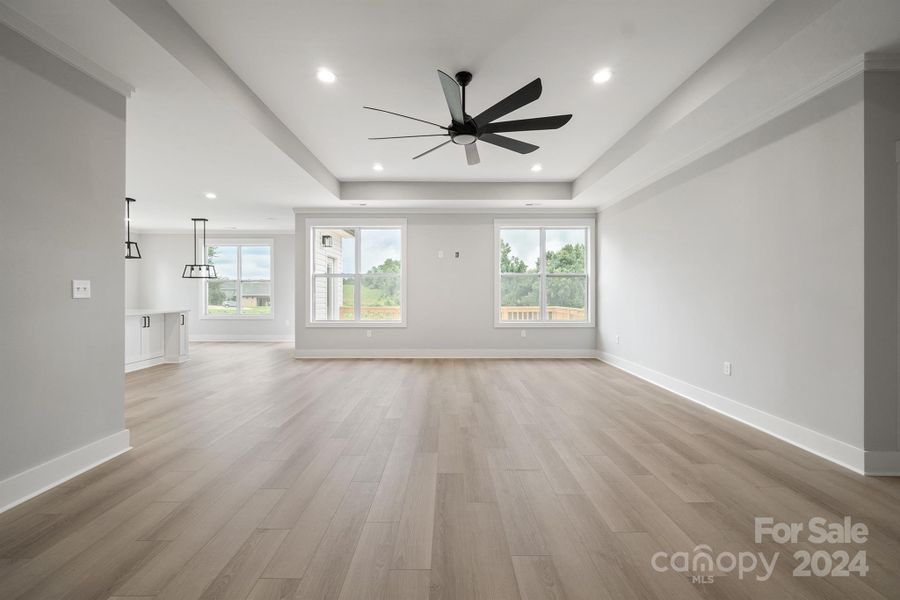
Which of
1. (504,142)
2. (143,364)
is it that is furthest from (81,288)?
(143,364)

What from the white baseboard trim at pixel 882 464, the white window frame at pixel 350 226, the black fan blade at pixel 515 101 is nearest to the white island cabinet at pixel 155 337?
the white window frame at pixel 350 226

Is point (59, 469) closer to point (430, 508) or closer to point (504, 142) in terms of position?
point (430, 508)

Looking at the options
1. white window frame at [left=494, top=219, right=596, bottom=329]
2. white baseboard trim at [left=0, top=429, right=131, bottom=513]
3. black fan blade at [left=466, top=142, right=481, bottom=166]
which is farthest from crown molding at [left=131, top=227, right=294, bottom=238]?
white baseboard trim at [left=0, top=429, right=131, bottom=513]

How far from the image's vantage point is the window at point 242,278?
9.48m

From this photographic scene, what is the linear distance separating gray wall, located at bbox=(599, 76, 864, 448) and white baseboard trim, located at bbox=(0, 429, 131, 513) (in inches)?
189

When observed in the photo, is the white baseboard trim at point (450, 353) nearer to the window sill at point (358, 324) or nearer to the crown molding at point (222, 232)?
the window sill at point (358, 324)

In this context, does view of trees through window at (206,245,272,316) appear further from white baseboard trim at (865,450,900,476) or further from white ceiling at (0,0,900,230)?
white baseboard trim at (865,450,900,476)

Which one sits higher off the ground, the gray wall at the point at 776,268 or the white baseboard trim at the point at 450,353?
the gray wall at the point at 776,268

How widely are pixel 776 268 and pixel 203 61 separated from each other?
4.53 m

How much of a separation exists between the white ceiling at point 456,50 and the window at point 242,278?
6.03 meters

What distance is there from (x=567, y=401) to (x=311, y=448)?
100 inches

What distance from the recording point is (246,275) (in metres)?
9.52

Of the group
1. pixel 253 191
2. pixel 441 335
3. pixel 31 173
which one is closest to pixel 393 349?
pixel 441 335

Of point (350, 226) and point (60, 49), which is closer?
point (60, 49)
